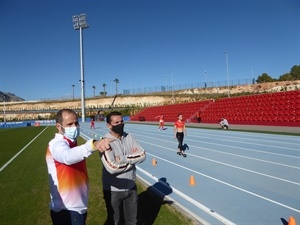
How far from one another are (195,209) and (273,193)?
222 cm

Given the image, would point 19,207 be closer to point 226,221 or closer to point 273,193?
point 226,221

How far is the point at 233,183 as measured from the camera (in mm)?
7742

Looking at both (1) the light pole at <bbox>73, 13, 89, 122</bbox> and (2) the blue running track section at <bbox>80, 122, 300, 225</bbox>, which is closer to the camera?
(2) the blue running track section at <bbox>80, 122, 300, 225</bbox>

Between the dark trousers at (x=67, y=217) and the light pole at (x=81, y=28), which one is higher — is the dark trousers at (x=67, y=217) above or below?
below

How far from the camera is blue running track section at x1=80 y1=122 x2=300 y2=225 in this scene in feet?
Answer: 18.3

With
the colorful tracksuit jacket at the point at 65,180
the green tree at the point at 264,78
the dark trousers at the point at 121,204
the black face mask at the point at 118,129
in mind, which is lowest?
the dark trousers at the point at 121,204

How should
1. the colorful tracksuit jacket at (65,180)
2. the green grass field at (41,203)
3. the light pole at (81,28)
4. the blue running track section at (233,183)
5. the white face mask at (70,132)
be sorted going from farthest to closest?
the light pole at (81,28), the blue running track section at (233,183), the green grass field at (41,203), the white face mask at (70,132), the colorful tracksuit jacket at (65,180)

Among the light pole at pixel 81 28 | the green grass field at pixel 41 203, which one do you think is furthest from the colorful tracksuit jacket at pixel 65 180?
the light pole at pixel 81 28

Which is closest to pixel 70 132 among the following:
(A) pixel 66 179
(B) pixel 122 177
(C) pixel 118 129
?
(A) pixel 66 179

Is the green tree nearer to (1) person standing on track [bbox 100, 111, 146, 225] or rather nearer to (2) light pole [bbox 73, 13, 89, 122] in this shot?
(2) light pole [bbox 73, 13, 89, 122]

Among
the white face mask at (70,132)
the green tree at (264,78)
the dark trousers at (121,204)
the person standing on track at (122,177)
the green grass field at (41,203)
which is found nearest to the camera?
the white face mask at (70,132)

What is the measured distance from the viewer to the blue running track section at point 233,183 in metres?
5.59

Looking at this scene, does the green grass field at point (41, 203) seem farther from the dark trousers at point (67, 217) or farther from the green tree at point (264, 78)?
the green tree at point (264, 78)

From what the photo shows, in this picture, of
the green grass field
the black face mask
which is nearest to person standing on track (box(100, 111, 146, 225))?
the black face mask
